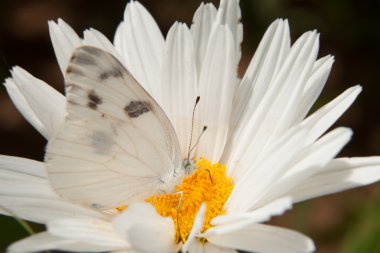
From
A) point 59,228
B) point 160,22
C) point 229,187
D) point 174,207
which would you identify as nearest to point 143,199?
point 174,207

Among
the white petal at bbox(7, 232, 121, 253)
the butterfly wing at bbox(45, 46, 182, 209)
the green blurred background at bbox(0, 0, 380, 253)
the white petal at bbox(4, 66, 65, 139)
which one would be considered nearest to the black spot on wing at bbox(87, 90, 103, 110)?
the butterfly wing at bbox(45, 46, 182, 209)

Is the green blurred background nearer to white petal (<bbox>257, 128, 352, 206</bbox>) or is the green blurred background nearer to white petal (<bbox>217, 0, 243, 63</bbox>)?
white petal (<bbox>217, 0, 243, 63</bbox>)

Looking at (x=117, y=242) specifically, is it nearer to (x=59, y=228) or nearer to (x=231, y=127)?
(x=59, y=228)

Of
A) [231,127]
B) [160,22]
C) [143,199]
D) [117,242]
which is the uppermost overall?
[160,22]

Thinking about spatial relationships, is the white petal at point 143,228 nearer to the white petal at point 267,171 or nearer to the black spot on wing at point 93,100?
the white petal at point 267,171

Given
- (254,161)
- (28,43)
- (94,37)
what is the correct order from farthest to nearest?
(28,43) → (94,37) → (254,161)

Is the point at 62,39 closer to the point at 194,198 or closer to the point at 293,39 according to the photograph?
the point at 194,198

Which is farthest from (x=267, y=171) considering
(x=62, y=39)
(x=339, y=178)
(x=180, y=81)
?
(x=62, y=39)
